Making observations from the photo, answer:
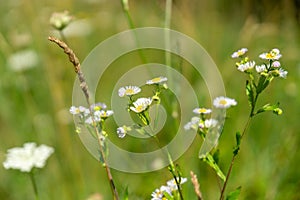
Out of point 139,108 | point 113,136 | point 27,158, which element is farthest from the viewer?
point 113,136

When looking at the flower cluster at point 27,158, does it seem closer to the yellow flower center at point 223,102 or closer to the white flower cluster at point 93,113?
the white flower cluster at point 93,113

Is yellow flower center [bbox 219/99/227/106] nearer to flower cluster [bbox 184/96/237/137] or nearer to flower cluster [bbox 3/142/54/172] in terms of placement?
flower cluster [bbox 184/96/237/137]

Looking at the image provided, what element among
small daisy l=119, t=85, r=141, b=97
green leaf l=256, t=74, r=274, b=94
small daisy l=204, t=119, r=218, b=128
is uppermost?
small daisy l=119, t=85, r=141, b=97

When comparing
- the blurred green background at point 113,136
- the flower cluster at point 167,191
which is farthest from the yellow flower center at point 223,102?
the blurred green background at point 113,136

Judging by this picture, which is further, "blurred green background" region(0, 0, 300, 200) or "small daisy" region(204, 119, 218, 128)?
"blurred green background" region(0, 0, 300, 200)

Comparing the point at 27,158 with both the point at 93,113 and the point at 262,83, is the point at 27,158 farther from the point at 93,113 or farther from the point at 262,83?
the point at 262,83

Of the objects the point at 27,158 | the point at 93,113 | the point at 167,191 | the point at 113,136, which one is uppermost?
the point at 113,136

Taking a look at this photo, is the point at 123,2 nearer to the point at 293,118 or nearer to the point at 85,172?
the point at 85,172

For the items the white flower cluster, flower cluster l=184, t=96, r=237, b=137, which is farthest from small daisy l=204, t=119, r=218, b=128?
the white flower cluster

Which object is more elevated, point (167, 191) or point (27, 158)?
point (27, 158)

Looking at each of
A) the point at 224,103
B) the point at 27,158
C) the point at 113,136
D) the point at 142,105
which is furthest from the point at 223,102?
the point at 113,136
